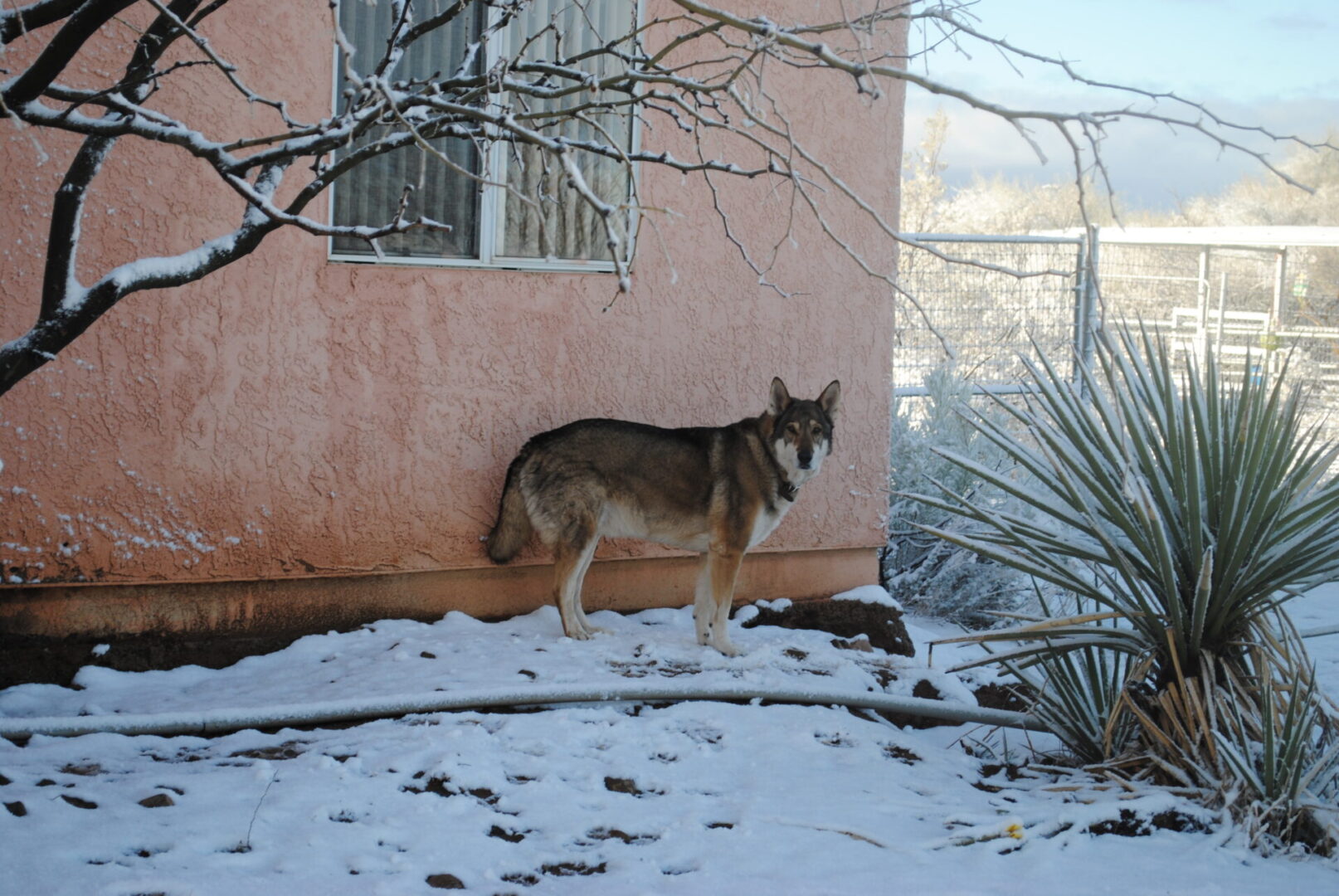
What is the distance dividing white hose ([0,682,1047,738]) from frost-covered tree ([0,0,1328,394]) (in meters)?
1.47

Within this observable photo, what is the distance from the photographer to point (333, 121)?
9.80 ft

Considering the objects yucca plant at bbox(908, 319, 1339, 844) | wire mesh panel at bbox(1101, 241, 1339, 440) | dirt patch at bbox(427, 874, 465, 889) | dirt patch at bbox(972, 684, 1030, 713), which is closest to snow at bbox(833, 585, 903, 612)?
dirt patch at bbox(972, 684, 1030, 713)

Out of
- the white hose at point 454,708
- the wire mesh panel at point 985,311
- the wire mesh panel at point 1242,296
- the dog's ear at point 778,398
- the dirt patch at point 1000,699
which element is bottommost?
the dirt patch at point 1000,699

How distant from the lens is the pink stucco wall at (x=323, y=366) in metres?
5.09

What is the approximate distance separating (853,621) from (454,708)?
311 centimetres

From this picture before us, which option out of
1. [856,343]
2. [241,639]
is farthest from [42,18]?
[856,343]

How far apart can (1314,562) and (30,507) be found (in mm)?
5038

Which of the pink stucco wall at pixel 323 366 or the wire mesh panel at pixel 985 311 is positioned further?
the wire mesh panel at pixel 985 311

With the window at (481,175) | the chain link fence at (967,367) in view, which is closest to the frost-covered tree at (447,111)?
the window at (481,175)

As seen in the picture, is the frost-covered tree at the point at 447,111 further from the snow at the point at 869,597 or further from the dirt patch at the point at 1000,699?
the dirt patch at the point at 1000,699

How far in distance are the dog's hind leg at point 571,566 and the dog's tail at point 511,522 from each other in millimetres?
202

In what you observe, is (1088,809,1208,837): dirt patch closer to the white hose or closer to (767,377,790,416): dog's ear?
the white hose

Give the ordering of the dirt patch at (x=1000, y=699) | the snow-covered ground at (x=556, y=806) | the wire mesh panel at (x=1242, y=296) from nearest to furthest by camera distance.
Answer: the snow-covered ground at (x=556, y=806) → the dirt patch at (x=1000, y=699) → the wire mesh panel at (x=1242, y=296)

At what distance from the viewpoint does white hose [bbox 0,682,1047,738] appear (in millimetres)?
4066
